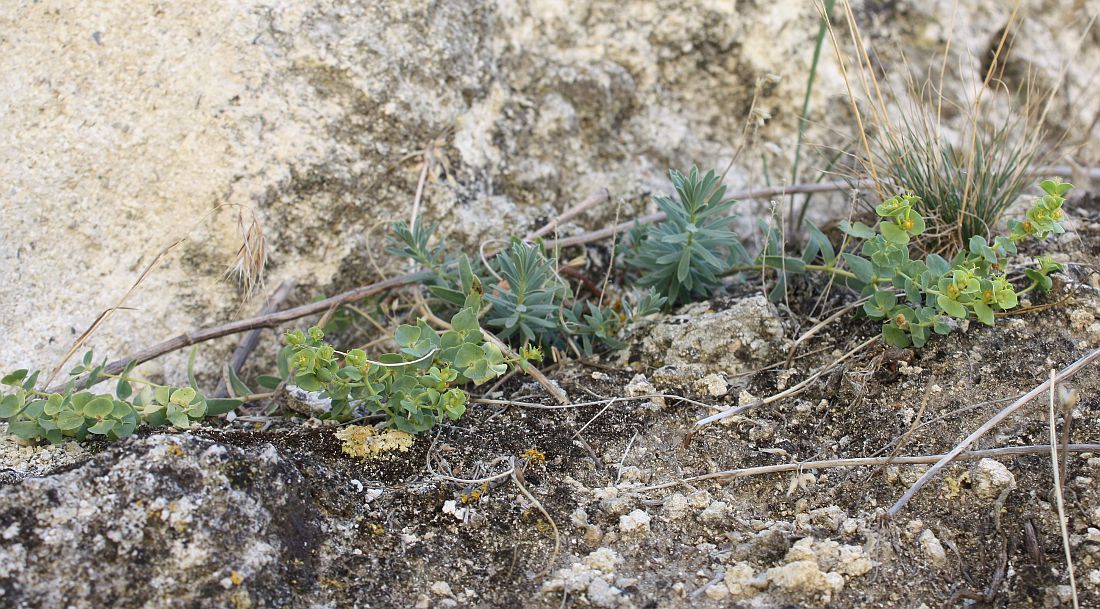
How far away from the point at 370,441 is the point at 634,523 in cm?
57

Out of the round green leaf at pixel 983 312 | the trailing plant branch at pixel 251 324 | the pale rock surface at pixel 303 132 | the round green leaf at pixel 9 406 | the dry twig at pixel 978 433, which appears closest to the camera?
the dry twig at pixel 978 433

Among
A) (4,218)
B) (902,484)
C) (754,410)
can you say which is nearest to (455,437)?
(754,410)

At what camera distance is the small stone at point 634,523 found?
1.68 metres

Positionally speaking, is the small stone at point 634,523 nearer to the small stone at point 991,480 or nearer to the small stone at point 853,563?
the small stone at point 853,563

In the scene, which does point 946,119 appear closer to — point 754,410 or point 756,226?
point 756,226

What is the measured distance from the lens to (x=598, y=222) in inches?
104

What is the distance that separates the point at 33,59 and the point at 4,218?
395 mm

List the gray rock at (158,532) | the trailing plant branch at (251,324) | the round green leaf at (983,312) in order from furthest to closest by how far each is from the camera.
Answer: the trailing plant branch at (251,324)
the round green leaf at (983,312)
the gray rock at (158,532)

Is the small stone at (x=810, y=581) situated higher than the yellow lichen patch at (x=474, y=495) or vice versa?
the small stone at (x=810, y=581)

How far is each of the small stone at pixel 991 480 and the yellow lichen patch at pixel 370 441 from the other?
3.63 feet

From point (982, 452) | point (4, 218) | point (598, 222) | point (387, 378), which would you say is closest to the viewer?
point (982, 452)

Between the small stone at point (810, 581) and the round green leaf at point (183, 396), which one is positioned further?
the round green leaf at point (183, 396)

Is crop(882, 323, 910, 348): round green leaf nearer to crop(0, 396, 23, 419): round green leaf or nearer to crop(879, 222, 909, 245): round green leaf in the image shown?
crop(879, 222, 909, 245): round green leaf

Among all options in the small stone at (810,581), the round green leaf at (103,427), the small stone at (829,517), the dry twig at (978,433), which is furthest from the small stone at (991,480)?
the round green leaf at (103,427)
